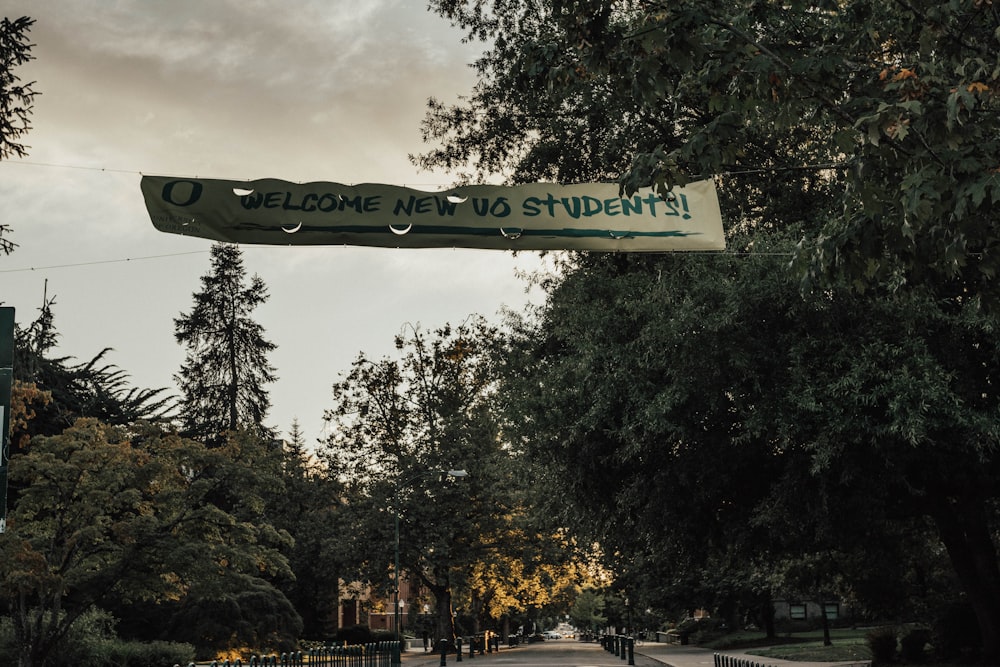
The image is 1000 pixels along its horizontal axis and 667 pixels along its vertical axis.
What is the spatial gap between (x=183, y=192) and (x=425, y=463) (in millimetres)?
38268

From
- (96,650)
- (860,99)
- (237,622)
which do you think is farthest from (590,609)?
(860,99)

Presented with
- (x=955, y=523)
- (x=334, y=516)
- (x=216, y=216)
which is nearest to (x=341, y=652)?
(x=955, y=523)

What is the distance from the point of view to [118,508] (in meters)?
22.8

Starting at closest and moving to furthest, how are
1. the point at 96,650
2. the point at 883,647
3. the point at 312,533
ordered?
the point at 883,647 → the point at 96,650 → the point at 312,533

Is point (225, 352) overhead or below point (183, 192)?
overhead

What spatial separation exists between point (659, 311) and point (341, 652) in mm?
11121

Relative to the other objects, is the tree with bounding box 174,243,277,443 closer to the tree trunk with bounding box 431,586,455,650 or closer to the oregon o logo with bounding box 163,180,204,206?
the tree trunk with bounding box 431,586,455,650

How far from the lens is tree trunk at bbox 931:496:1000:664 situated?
20.5 m

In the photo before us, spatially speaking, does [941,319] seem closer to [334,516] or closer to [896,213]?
[896,213]

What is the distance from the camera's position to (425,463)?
4753 cm

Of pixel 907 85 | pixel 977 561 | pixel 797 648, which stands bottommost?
pixel 797 648

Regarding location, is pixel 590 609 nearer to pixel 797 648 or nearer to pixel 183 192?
pixel 797 648

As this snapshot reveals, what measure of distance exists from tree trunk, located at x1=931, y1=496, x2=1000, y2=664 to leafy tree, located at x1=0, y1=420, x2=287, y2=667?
49.0 feet

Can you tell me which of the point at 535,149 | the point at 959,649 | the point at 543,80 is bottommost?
the point at 959,649
